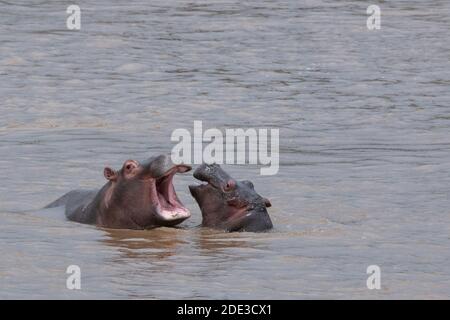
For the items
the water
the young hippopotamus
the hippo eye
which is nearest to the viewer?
the water

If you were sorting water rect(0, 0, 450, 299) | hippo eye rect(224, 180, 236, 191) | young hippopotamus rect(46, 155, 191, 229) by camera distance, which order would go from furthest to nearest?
hippo eye rect(224, 180, 236, 191)
young hippopotamus rect(46, 155, 191, 229)
water rect(0, 0, 450, 299)

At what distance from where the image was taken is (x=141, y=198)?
28.6 ft

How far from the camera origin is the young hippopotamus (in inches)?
338

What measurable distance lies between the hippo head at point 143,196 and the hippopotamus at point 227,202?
18cm

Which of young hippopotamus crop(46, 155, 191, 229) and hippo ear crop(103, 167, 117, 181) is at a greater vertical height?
hippo ear crop(103, 167, 117, 181)

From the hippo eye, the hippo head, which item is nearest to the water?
the hippo head

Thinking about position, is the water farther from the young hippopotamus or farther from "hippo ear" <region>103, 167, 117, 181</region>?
"hippo ear" <region>103, 167, 117, 181</region>

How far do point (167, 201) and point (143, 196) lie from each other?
0.17 m

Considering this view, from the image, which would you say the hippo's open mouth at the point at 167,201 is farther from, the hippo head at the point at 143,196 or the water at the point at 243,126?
the water at the point at 243,126

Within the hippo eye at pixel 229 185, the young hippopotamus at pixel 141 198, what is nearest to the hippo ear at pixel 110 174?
the young hippopotamus at pixel 141 198

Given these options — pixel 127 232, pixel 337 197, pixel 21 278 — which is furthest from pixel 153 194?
pixel 337 197

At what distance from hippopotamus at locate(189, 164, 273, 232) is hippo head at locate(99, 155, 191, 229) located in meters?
0.18

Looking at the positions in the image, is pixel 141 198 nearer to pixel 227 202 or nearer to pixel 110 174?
pixel 110 174

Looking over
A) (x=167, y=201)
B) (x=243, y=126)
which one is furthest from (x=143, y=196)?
(x=243, y=126)
